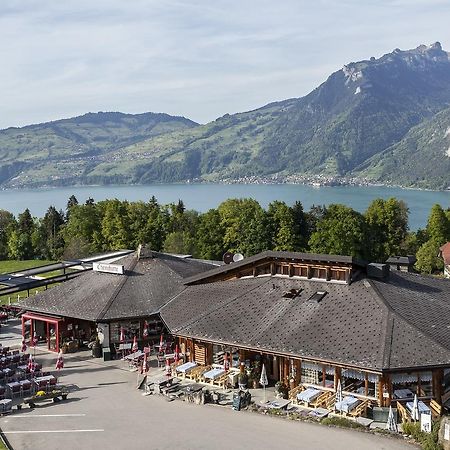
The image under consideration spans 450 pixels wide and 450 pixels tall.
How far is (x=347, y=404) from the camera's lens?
2558 cm

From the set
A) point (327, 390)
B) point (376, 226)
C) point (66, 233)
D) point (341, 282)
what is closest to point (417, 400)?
point (327, 390)

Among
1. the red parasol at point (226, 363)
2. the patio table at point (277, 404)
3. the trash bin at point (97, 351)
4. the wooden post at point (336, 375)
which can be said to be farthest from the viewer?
the trash bin at point (97, 351)

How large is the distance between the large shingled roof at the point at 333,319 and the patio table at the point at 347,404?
1571 millimetres

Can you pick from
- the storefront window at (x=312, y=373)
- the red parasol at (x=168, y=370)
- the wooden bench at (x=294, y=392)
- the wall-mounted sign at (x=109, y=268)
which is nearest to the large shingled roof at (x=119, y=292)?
the wall-mounted sign at (x=109, y=268)

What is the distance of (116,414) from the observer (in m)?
26.9

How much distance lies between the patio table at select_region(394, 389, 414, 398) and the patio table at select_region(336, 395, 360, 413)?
1629 mm

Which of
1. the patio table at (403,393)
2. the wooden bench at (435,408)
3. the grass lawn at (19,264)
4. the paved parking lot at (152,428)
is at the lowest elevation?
the grass lawn at (19,264)

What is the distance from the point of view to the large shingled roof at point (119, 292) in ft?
123

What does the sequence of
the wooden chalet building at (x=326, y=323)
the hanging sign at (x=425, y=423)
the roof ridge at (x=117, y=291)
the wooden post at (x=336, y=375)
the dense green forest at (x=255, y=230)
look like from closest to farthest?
the hanging sign at (x=425, y=423), the wooden chalet building at (x=326, y=323), the wooden post at (x=336, y=375), the roof ridge at (x=117, y=291), the dense green forest at (x=255, y=230)

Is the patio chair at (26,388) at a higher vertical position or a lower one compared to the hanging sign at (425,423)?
lower

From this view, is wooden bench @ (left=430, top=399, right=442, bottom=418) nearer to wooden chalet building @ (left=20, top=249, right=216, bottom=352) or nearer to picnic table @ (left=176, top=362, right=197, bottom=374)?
picnic table @ (left=176, top=362, right=197, bottom=374)

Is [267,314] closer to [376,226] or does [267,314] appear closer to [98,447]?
[98,447]

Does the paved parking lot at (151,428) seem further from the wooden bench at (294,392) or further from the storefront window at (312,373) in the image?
the storefront window at (312,373)

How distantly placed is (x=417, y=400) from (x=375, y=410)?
1738 millimetres
